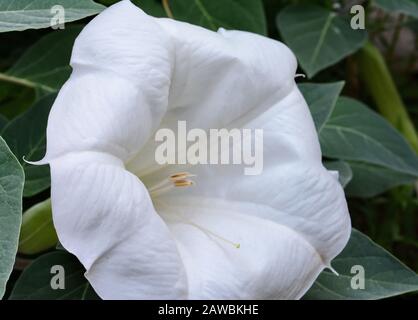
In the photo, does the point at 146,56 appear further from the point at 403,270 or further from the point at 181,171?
the point at 403,270

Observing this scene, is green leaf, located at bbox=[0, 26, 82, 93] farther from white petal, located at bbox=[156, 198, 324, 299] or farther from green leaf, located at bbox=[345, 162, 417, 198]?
green leaf, located at bbox=[345, 162, 417, 198]

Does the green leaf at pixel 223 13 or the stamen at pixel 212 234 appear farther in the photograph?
the green leaf at pixel 223 13

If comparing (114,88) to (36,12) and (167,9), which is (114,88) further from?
(167,9)

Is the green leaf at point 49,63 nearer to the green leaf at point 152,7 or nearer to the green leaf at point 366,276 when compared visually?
the green leaf at point 152,7

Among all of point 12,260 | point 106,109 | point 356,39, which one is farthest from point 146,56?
point 356,39

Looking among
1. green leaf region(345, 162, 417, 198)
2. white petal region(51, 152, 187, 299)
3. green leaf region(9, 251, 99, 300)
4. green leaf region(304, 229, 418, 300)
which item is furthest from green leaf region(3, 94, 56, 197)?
green leaf region(345, 162, 417, 198)

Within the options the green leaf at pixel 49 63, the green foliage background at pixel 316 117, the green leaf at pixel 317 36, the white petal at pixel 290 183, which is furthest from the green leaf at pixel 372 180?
the green leaf at pixel 49 63
